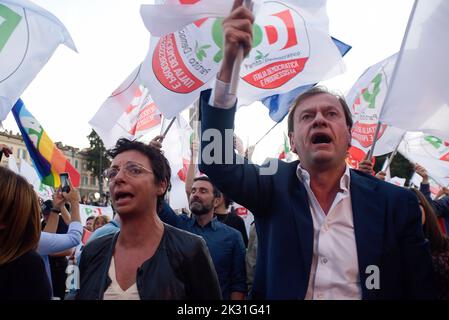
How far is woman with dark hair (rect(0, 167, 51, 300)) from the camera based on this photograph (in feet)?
7.27

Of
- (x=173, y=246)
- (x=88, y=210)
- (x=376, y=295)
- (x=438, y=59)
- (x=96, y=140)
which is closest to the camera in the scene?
(x=376, y=295)

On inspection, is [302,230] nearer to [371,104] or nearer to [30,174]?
[371,104]

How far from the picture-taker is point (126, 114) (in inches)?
254

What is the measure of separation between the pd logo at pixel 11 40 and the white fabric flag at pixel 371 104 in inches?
162

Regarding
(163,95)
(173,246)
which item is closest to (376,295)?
(173,246)

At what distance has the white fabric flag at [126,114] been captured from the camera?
5.99 meters

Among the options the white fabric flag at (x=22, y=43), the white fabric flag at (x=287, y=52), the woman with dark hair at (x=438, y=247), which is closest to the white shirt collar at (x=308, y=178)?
the woman with dark hair at (x=438, y=247)

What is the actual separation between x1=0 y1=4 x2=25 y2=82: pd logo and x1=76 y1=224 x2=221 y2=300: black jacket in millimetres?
2590

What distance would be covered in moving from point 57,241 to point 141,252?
5.27 ft

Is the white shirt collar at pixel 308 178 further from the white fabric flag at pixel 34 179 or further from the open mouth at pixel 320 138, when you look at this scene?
the white fabric flag at pixel 34 179

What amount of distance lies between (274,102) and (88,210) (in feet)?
27.7

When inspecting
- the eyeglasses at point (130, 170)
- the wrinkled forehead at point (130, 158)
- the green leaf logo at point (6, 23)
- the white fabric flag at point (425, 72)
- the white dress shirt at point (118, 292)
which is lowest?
the white dress shirt at point (118, 292)

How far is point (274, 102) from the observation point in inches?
220
